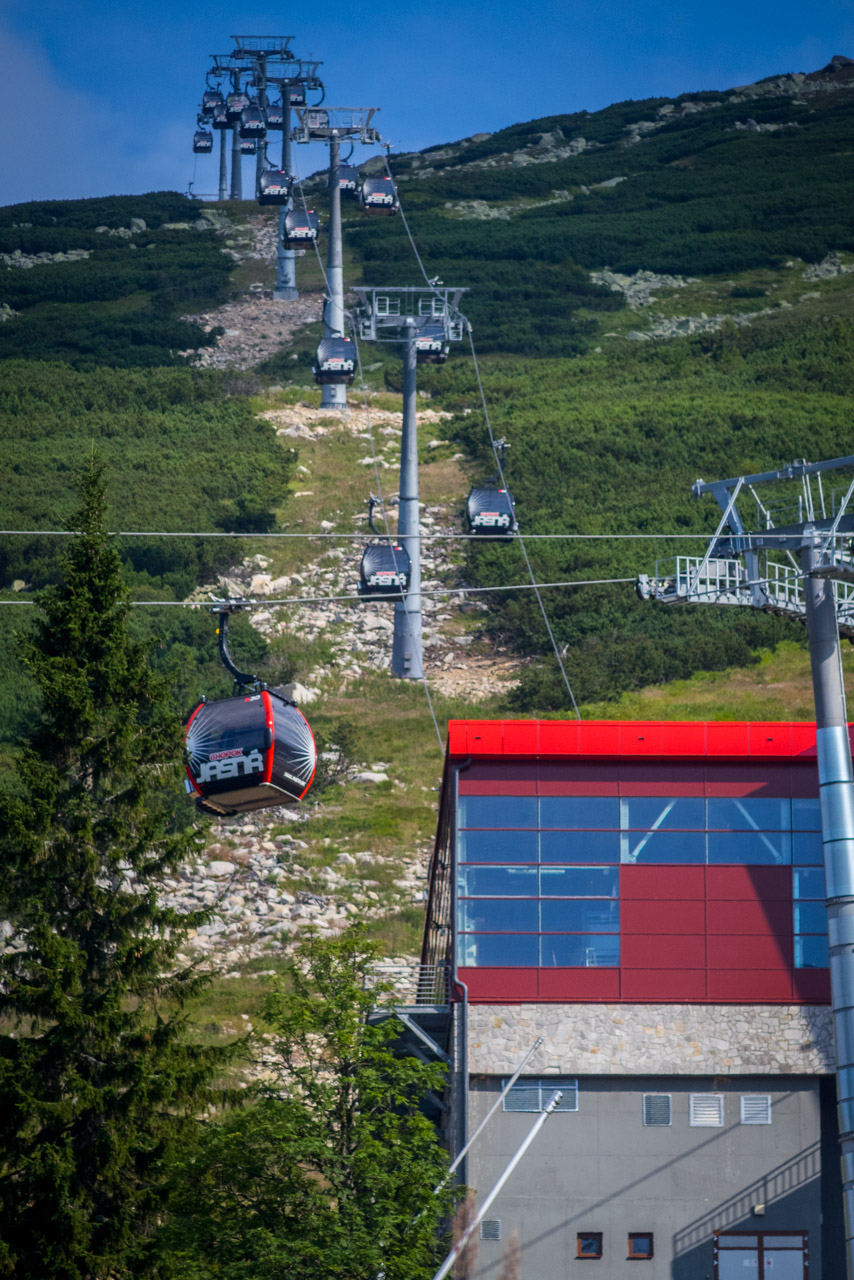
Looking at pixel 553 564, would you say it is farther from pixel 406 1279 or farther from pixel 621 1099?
pixel 406 1279

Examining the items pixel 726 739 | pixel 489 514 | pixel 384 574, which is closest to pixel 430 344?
pixel 489 514

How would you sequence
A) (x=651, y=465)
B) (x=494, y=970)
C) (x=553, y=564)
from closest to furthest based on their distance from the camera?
(x=494, y=970), (x=553, y=564), (x=651, y=465)

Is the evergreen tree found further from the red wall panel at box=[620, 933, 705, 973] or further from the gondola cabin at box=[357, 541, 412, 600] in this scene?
the gondola cabin at box=[357, 541, 412, 600]

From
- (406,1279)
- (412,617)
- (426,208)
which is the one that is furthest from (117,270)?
(406,1279)

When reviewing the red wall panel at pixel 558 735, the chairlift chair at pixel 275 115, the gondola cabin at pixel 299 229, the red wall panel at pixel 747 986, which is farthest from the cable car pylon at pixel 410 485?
the chairlift chair at pixel 275 115

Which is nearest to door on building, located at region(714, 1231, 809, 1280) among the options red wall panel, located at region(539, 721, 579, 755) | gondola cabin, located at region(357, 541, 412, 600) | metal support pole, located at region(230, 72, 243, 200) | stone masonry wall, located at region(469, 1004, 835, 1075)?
stone masonry wall, located at region(469, 1004, 835, 1075)

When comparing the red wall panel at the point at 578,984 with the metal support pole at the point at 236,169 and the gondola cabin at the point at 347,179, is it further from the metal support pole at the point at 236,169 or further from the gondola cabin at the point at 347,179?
the metal support pole at the point at 236,169

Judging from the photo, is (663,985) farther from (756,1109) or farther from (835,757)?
(835,757)

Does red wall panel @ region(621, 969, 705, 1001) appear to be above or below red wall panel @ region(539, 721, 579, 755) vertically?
below
